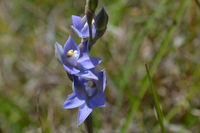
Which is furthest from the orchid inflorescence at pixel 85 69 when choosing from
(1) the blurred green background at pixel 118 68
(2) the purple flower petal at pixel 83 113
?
(1) the blurred green background at pixel 118 68

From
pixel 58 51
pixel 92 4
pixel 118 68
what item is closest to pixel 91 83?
pixel 58 51

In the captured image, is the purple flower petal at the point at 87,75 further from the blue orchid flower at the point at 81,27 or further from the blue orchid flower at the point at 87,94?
the blue orchid flower at the point at 81,27

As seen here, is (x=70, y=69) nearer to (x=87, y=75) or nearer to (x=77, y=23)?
(x=87, y=75)

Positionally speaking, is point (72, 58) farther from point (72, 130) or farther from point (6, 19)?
point (6, 19)

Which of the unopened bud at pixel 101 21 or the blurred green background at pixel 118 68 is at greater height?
the unopened bud at pixel 101 21

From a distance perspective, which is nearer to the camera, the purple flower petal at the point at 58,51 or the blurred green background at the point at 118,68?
the purple flower petal at the point at 58,51

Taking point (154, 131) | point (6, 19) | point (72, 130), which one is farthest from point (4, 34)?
point (154, 131)
